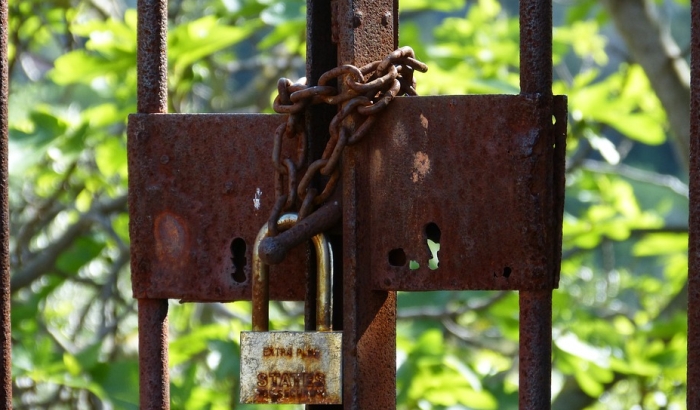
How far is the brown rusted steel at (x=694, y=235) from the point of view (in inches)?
29.4

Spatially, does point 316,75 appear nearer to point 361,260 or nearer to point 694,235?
point 361,260

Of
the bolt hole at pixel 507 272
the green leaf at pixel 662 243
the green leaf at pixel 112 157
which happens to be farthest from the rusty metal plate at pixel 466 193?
the green leaf at pixel 662 243

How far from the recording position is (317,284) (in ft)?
2.59

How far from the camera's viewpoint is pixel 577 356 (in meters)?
1.93

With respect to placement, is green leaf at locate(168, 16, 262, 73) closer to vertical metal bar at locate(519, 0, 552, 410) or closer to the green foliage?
the green foliage

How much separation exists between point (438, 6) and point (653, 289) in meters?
1.70

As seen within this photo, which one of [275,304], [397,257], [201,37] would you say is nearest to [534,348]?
[397,257]

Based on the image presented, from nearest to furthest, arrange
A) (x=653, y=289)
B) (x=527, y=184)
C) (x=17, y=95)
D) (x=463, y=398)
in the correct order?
(x=527, y=184), (x=463, y=398), (x=653, y=289), (x=17, y=95)

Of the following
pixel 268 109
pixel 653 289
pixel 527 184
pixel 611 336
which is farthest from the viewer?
pixel 653 289

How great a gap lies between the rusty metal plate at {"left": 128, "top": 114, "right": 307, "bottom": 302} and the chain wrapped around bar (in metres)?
0.04

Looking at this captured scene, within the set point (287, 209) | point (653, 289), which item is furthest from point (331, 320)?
point (653, 289)

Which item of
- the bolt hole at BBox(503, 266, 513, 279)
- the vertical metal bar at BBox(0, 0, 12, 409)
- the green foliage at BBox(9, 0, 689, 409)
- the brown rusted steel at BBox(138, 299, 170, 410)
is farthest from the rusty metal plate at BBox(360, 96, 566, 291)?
the green foliage at BBox(9, 0, 689, 409)

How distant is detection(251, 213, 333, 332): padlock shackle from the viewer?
0.78 m

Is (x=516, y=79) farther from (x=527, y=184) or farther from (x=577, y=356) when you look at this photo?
(x=527, y=184)
